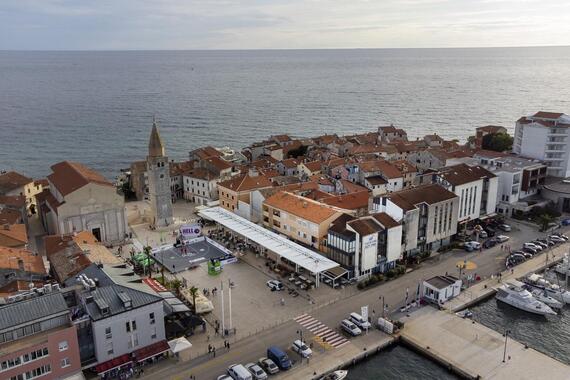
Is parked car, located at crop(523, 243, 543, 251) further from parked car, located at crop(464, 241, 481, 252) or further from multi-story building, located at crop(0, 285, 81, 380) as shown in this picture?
multi-story building, located at crop(0, 285, 81, 380)

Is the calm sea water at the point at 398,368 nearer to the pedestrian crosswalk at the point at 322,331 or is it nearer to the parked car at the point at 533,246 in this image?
the pedestrian crosswalk at the point at 322,331

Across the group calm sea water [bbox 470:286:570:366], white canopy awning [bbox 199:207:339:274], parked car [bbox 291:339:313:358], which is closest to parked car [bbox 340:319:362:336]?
parked car [bbox 291:339:313:358]

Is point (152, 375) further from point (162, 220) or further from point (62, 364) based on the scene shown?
point (162, 220)

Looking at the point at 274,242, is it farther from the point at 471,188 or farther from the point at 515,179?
the point at 515,179

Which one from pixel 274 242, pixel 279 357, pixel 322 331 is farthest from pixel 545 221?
pixel 279 357

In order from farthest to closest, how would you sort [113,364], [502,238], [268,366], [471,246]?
1. [502,238]
2. [471,246]
3. [268,366]
4. [113,364]
